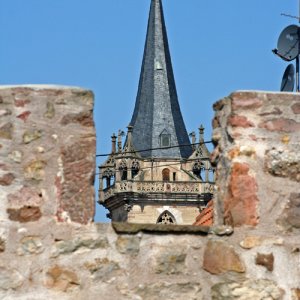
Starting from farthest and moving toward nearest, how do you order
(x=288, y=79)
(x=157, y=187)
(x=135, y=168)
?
(x=135, y=168), (x=157, y=187), (x=288, y=79)

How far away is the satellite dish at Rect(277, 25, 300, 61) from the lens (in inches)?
349

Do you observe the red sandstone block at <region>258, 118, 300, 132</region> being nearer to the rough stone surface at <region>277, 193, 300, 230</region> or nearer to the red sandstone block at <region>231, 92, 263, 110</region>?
the red sandstone block at <region>231, 92, 263, 110</region>

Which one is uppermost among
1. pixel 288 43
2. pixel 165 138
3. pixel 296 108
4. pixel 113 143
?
pixel 165 138

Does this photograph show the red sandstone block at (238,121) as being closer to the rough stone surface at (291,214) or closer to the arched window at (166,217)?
the rough stone surface at (291,214)

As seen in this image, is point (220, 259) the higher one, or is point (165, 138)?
point (165, 138)

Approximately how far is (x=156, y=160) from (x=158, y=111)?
3658 mm

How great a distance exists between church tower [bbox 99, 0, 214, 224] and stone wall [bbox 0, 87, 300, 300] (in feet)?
297

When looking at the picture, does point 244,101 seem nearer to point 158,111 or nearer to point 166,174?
point 158,111

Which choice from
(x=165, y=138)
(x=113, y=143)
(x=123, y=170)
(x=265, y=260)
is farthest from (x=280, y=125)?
(x=113, y=143)

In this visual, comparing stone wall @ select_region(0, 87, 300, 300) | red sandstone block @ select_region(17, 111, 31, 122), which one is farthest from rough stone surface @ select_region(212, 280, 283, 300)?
red sandstone block @ select_region(17, 111, 31, 122)

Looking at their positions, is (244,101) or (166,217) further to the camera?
(166,217)

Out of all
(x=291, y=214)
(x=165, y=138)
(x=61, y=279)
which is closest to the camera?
(x=61, y=279)

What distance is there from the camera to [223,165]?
6152mm

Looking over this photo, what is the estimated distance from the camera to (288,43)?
8992 millimetres
